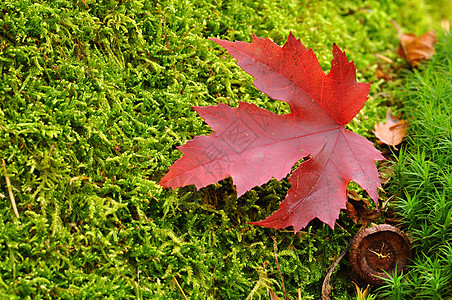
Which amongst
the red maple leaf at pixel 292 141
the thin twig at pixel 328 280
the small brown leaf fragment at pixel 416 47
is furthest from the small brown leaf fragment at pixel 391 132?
the small brown leaf fragment at pixel 416 47

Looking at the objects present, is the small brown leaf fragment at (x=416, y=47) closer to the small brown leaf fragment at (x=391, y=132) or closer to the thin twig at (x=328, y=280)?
the small brown leaf fragment at (x=391, y=132)

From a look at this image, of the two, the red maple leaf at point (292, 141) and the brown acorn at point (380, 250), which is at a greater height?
the red maple leaf at point (292, 141)

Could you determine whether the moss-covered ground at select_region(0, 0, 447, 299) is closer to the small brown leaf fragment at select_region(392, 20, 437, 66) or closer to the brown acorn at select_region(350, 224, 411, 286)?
the brown acorn at select_region(350, 224, 411, 286)

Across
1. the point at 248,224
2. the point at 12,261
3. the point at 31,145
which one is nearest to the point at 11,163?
the point at 31,145

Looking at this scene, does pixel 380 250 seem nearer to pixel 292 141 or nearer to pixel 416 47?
pixel 292 141

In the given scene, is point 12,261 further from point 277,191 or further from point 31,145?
point 277,191

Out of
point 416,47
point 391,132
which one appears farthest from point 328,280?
point 416,47

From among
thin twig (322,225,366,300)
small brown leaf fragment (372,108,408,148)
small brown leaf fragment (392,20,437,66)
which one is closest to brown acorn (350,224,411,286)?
thin twig (322,225,366,300)
